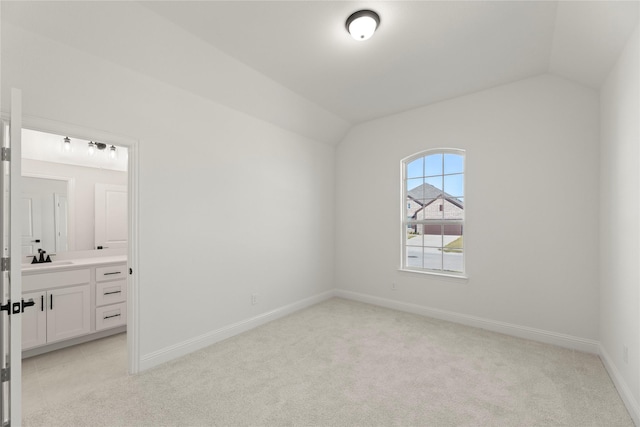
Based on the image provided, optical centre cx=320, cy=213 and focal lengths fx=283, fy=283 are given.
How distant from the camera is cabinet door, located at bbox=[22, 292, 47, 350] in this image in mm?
2701

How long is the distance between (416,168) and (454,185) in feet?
1.94

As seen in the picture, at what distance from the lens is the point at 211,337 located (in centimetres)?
301

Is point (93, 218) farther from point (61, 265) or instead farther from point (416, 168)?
point (416, 168)

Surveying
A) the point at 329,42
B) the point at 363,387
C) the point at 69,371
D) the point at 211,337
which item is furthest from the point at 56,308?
the point at 329,42

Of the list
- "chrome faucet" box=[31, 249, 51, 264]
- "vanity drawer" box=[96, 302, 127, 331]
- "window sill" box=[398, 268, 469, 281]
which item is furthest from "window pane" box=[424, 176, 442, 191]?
"chrome faucet" box=[31, 249, 51, 264]

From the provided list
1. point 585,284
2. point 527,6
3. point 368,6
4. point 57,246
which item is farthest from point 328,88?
point 57,246

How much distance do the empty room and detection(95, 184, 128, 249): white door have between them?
0.03m

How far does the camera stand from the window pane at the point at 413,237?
4.09 m

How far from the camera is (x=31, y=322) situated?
8.96ft

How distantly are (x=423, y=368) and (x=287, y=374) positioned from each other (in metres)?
1.20

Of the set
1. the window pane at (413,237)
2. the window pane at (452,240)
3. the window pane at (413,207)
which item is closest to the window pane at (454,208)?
the window pane at (452,240)

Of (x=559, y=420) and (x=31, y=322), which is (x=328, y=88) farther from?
(x=31, y=322)

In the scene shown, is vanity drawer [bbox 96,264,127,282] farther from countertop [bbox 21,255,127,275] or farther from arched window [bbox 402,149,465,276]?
arched window [bbox 402,149,465,276]

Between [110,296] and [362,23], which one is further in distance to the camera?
[110,296]
